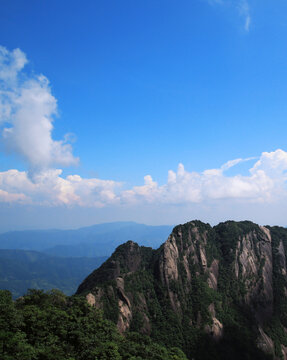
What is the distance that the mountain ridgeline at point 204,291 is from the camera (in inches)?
2995

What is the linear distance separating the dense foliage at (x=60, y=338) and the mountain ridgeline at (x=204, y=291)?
24.6 meters

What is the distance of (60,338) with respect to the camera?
3772 cm

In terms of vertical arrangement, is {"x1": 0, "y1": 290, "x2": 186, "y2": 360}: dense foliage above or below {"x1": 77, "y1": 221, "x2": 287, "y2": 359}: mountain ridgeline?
above

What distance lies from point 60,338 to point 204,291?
67.7m

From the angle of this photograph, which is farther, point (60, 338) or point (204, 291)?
point (204, 291)

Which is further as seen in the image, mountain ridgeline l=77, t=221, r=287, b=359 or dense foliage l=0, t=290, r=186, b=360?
mountain ridgeline l=77, t=221, r=287, b=359

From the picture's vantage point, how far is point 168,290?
283 ft

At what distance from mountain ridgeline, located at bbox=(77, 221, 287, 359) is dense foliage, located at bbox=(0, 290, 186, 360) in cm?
2459

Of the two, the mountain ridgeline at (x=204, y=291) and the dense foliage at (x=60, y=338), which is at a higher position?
the dense foliage at (x=60, y=338)

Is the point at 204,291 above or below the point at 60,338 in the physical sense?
below

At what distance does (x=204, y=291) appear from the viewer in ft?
301

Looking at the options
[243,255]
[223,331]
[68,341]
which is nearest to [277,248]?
[243,255]

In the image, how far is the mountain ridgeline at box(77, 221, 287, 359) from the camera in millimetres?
76062

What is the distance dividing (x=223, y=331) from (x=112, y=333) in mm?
57384
